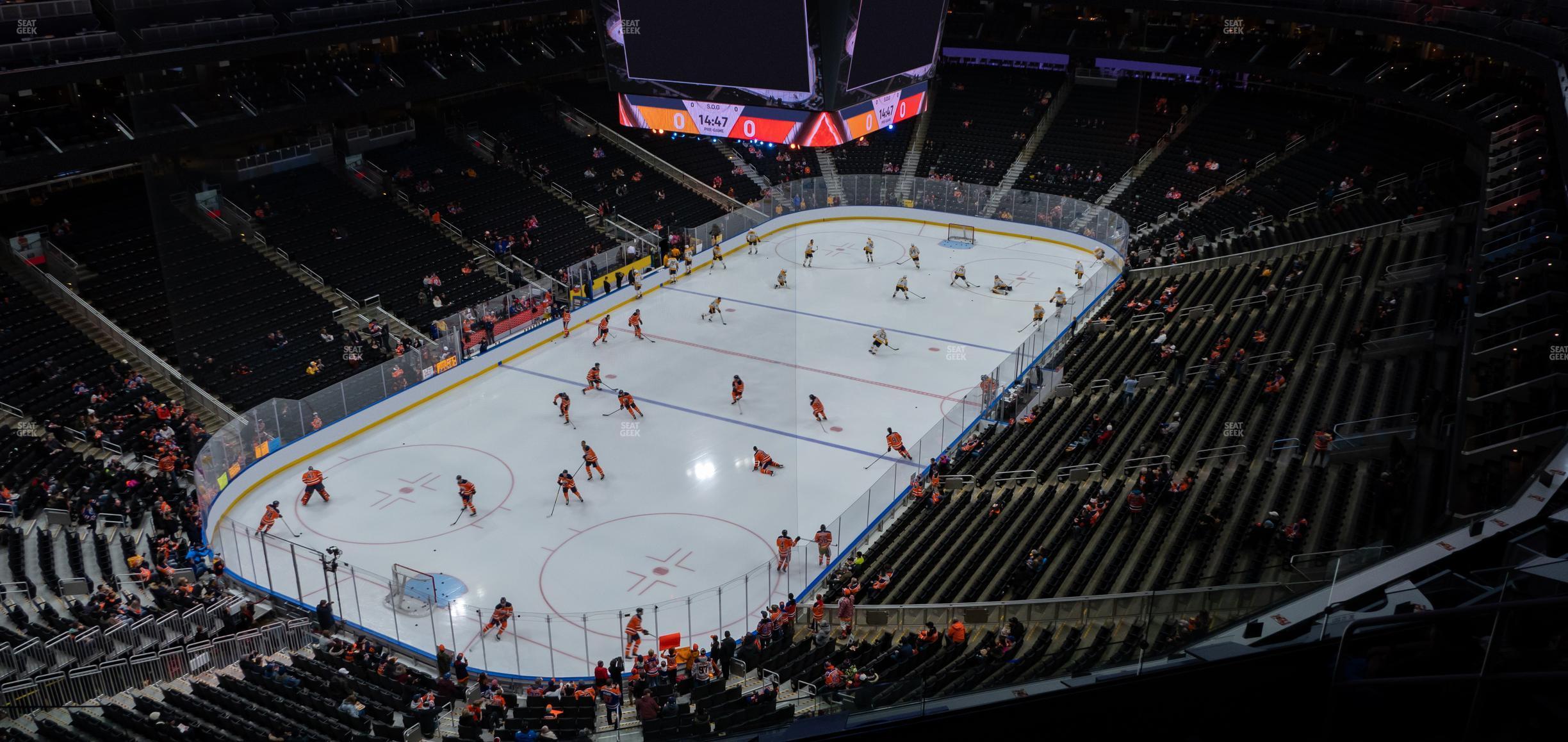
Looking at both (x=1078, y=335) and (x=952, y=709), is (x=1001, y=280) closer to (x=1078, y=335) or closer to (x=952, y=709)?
(x=1078, y=335)

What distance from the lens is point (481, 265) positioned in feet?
116

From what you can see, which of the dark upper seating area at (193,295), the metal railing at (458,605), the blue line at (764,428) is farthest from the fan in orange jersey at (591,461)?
the dark upper seating area at (193,295)

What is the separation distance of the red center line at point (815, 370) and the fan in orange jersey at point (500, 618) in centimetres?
1122

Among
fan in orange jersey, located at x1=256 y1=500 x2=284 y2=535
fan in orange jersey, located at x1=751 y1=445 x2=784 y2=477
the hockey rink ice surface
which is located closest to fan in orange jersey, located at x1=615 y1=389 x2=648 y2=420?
the hockey rink ice surface

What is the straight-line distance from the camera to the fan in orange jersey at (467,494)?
21953mm

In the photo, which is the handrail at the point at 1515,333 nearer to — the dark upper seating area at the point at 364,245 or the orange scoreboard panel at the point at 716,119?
the orange scoreboard panel at the point at 716,119

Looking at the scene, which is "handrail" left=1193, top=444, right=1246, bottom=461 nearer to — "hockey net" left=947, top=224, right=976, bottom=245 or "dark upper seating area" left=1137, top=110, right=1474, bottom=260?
"dark upper seating area" left=1137, top=110, right=1474, bottom=260

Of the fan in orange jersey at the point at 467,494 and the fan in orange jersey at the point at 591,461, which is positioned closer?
the fan in orange jersey at the point at 467,494

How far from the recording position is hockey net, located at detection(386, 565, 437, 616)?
62.0 ft

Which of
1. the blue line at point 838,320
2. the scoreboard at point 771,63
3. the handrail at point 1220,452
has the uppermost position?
the scoreboard at point 771,63

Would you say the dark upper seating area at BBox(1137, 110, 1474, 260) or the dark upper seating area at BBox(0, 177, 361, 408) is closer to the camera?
the dark upper seating area at BBox(0, 177, 361, 408)

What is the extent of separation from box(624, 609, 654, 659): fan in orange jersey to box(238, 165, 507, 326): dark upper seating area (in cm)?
1647

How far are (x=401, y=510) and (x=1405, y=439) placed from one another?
1877 cm

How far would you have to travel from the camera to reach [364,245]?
33.8m
